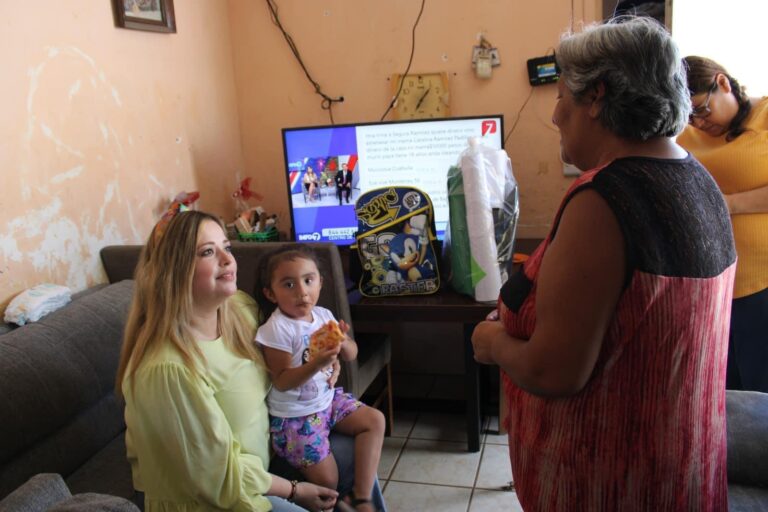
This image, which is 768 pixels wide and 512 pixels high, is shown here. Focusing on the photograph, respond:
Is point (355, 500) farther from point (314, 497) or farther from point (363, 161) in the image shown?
point (363, 161)

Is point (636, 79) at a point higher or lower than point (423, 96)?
lower

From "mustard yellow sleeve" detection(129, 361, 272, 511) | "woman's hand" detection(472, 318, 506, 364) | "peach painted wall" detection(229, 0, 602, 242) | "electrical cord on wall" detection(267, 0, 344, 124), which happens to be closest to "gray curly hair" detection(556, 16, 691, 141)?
"woman's hand" detection(472, 318, 506, 364)

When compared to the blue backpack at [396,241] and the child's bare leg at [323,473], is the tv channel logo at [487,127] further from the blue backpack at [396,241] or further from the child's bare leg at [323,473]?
the child's bare leg at [323,473]

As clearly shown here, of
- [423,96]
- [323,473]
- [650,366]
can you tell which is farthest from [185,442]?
[423,96]

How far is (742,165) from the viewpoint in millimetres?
1909

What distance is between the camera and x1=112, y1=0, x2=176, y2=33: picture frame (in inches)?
89.7

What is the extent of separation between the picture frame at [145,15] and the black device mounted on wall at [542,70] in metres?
1.51

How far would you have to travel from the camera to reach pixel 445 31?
2.76m

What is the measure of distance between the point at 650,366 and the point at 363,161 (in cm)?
186

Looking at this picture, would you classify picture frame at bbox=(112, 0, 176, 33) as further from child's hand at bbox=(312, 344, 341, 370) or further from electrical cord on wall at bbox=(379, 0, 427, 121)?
child's hand at bbox=(312, 344, 341, 370)

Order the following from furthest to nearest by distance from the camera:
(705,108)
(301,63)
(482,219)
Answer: (301,63) → (482,219) → (705,108)

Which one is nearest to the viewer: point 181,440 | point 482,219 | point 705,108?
point 181,440

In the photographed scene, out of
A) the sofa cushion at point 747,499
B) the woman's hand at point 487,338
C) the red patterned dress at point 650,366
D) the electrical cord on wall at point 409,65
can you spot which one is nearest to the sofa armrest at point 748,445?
the sofa cushion at point 747,499

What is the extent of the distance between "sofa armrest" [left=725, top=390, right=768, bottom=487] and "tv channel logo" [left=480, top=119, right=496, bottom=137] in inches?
55.0
